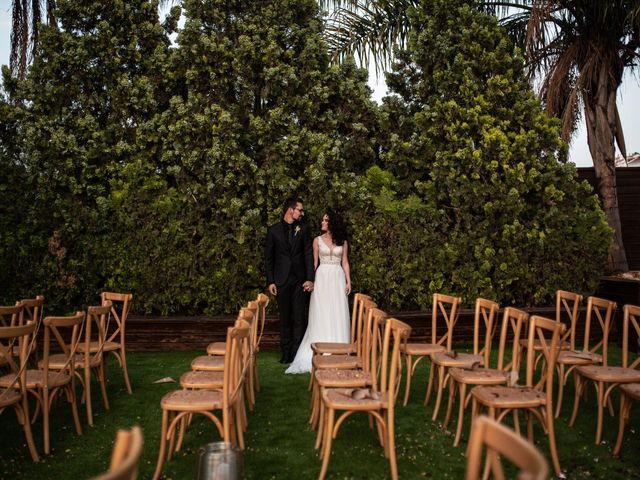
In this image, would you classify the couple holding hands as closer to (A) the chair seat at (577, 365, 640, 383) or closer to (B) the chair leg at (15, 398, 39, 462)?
(A) the chair seat at (577, 365, 640, 383)

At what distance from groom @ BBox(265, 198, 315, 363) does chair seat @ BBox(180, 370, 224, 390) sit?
3010 millimetres

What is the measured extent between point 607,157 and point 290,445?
7217 mm

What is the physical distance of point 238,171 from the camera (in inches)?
330

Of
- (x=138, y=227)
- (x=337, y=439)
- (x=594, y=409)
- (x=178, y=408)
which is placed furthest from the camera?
(x=138, y=227)

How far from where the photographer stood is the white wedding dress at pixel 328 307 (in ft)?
22.9

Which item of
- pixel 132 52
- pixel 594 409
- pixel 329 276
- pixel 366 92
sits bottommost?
pixel 594 409

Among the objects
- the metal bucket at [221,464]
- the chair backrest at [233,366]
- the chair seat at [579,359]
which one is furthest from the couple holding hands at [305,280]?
the metal bucket at [221,464]

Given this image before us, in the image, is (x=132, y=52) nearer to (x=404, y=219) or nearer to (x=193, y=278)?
(x=193, y=278)

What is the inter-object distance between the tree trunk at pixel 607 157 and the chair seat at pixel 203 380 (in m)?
7.08

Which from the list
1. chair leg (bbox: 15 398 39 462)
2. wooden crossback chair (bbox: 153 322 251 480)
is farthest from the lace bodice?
→ chair leg (bbox: 15 398 39 462)

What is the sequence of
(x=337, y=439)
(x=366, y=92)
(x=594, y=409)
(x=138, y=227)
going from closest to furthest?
(x=337, y=439) < (x=594, y=409) < (x=138, y=227) < (x=366, y=92)

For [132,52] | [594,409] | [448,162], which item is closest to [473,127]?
[448,162]

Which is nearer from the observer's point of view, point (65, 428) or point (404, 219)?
point (65, 428)

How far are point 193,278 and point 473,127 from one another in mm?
4375
